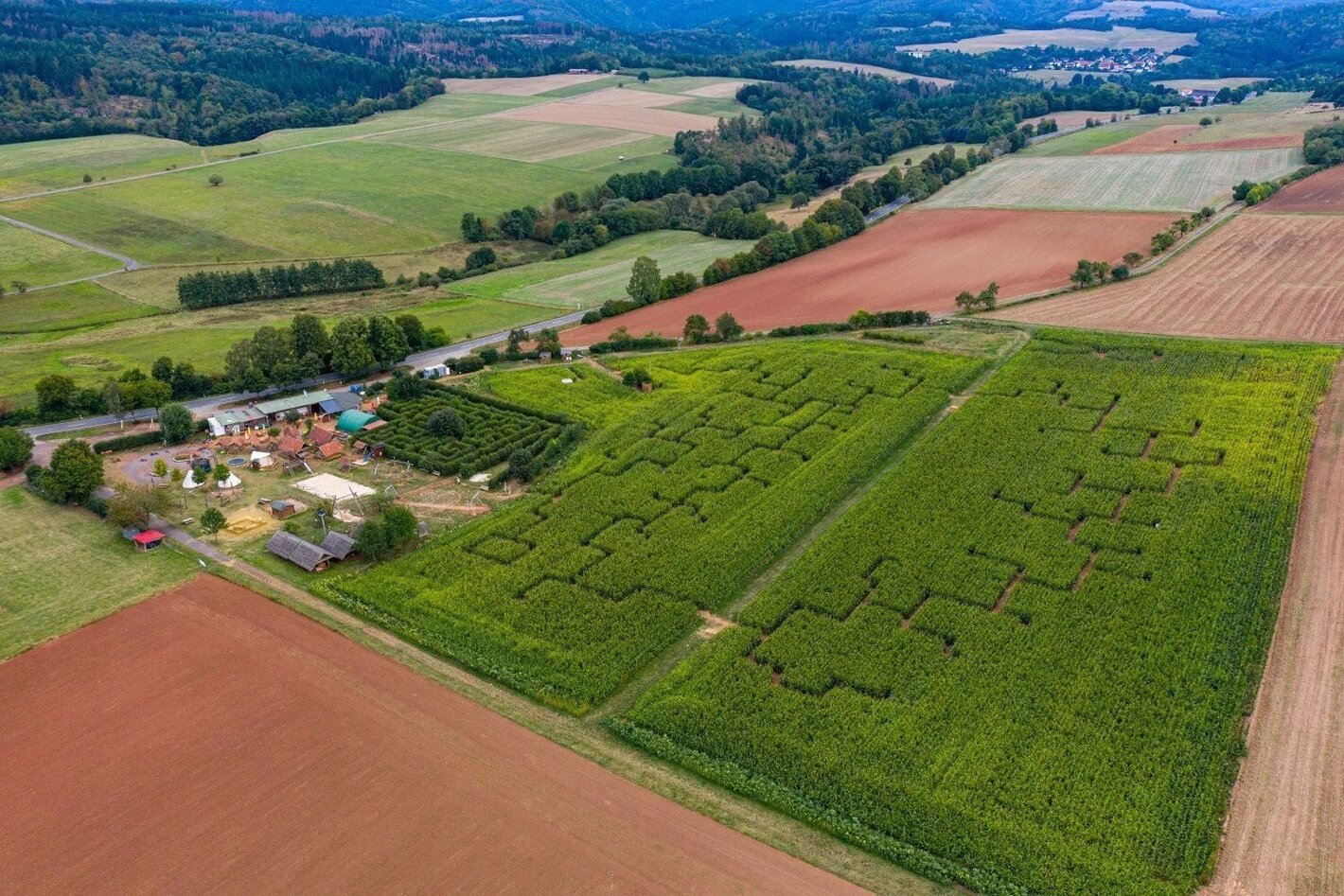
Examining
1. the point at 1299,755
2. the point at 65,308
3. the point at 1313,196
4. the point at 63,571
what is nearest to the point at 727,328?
the point at 63,571

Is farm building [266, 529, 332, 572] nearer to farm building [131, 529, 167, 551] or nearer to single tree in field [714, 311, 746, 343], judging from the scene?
farm building [131, 529, 167, 551]

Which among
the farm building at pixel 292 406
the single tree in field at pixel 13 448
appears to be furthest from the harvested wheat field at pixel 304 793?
the farm building at pixel 292 406

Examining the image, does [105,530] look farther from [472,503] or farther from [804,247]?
[804,247]

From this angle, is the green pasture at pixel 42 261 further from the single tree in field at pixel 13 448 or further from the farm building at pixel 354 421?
the farm building at pixel 354 421

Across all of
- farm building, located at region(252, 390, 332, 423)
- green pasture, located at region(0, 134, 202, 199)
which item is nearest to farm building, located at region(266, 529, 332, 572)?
farm building, located at region(252, 390, 332, 423)

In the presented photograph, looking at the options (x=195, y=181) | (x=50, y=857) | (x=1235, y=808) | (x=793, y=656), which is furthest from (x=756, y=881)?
(x=195, y=181)

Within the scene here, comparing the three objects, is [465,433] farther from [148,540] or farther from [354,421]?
[148,540]
